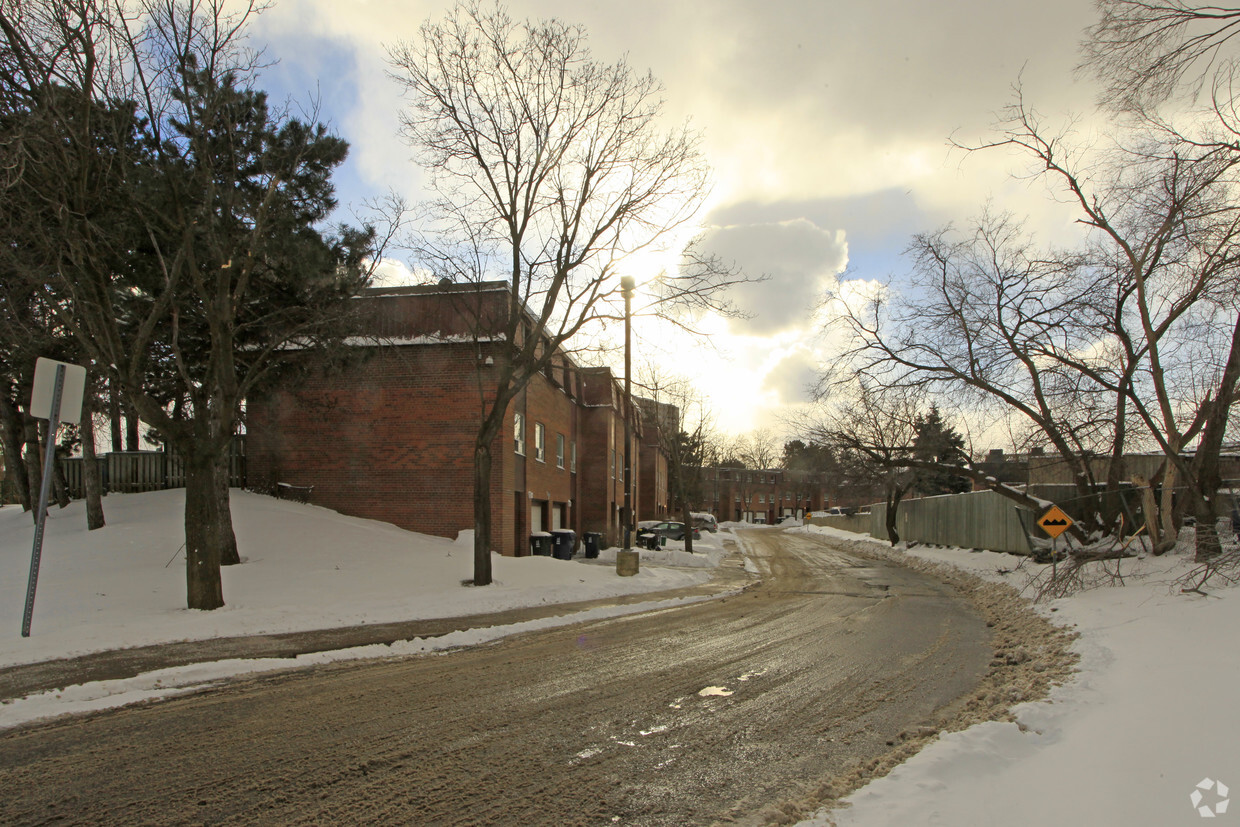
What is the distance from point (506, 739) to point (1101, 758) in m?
3.87

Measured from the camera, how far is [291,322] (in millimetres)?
16469

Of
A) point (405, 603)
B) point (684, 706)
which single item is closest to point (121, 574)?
point (405, 603)

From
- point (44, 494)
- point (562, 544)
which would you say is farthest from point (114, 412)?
point (44, 494)

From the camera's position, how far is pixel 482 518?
49.5 ft

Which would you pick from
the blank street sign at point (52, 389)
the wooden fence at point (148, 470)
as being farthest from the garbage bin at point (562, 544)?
the blank street sign at point (52, 389)

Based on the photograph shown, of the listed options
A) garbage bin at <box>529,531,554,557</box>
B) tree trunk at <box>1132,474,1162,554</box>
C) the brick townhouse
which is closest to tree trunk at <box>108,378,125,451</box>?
garbage bin at <box>529,531,554,557</box>

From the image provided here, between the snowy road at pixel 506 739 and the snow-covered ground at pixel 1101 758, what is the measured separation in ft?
1.87

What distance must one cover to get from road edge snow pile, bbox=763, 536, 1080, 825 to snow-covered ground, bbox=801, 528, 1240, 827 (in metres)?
0.15

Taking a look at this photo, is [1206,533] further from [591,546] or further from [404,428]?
[404,428]

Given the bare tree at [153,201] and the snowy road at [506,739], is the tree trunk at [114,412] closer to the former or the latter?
the bare tree at [153,201]

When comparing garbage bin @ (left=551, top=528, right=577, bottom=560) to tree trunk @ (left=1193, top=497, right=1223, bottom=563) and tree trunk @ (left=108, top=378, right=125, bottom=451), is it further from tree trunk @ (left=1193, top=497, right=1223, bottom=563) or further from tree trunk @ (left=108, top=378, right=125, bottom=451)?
tree trunk @ (left=1193, top=497, right=1223, bottom=563)

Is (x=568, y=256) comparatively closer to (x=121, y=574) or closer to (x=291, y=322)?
(x=291, y=322)

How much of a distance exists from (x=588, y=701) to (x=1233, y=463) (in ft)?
116

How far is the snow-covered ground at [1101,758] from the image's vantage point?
3.69 metres
